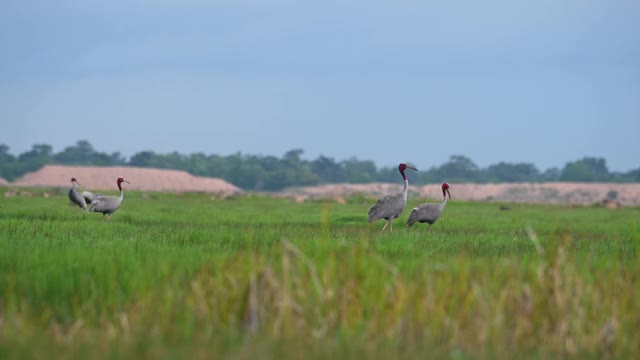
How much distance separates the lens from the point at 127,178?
140375mm

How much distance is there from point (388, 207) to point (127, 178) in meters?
126

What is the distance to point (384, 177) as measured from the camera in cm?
Result: 15750

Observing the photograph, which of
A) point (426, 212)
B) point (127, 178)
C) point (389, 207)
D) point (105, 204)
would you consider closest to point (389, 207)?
point (389, 207)

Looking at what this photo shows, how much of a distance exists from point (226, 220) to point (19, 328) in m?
15.6

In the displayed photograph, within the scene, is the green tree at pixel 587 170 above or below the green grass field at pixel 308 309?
above

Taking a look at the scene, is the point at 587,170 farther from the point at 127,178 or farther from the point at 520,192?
the point at 127,178

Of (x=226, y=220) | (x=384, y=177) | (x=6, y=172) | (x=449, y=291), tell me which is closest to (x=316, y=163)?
(x=384, y=177)

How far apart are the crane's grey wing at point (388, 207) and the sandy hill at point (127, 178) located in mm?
113143

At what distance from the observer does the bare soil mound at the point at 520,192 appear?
382ft

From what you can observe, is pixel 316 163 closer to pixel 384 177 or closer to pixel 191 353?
pixel 384 177

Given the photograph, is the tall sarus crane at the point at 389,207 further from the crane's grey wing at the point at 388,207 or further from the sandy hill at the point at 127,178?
the sandy hill at the point at 127,178

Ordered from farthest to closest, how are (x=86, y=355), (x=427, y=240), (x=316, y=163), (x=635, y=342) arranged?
(x=316, y=163) → (x=427, y=240) → (x=635, y=342) → (x=86, y=355)

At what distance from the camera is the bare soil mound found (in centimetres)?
11644

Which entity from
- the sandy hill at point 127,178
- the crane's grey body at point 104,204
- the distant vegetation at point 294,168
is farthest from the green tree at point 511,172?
the crane's grey body at point 104,204
